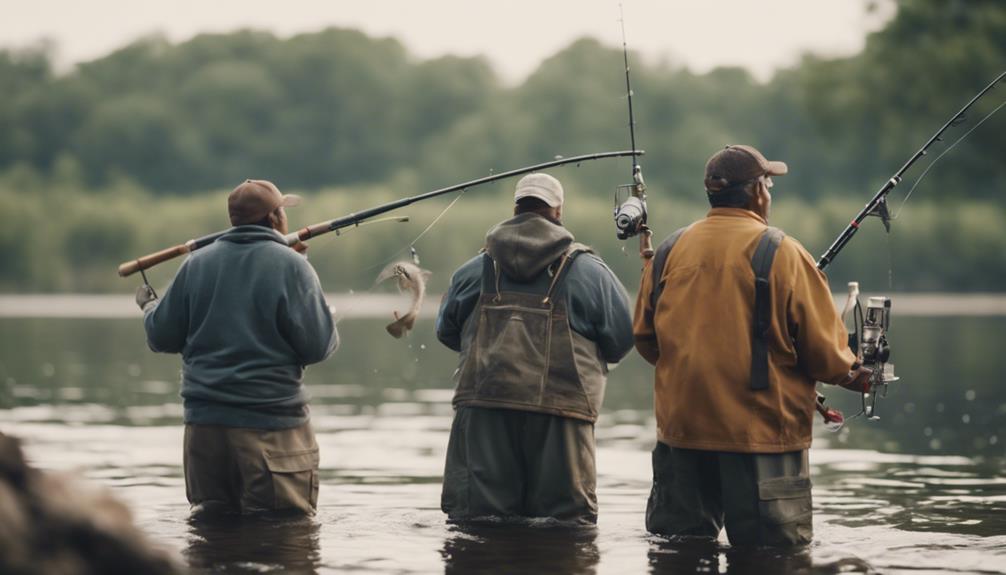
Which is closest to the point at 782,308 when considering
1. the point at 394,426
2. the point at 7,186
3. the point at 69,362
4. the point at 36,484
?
the point at 36,484

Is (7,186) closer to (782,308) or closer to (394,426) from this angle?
(394,426)

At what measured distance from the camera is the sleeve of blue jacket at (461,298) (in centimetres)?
784

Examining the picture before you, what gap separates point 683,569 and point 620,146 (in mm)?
74202

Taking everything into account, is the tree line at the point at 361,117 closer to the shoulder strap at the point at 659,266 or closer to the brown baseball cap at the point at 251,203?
the brown baseball cap at the point at 251,203

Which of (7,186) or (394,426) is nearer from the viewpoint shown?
(394,426)

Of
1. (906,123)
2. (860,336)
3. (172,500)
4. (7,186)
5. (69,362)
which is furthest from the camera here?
(7,186)

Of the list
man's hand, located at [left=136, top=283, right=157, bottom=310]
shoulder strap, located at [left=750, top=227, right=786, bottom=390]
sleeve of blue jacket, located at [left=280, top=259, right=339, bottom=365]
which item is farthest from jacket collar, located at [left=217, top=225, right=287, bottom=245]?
shoulder strap, located at [left=750, top=227, right=786, bottom=390]

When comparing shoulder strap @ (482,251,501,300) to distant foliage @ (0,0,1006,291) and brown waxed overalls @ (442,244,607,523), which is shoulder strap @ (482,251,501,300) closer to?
brown waxed overalls @ (442,244,607,523)

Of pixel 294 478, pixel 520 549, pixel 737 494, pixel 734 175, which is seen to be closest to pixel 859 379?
pixel 737 494

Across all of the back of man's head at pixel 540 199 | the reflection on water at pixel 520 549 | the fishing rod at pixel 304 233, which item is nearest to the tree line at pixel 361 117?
the fishing rod at pixel 304 233

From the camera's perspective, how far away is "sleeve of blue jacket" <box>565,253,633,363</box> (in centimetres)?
759

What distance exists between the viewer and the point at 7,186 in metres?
77.0

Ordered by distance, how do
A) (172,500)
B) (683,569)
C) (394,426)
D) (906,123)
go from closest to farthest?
(683,569) < (172,500) < (394,426) < (906,123)

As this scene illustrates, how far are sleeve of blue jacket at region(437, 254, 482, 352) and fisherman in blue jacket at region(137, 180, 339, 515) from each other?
0.60m
